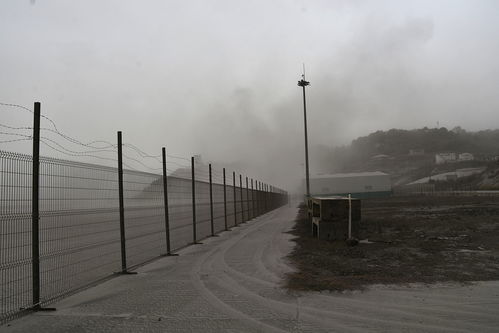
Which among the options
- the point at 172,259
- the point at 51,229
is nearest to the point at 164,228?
the point at 172,259

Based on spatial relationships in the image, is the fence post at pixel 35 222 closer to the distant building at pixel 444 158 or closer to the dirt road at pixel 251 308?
the dirt road at pixel 251 308

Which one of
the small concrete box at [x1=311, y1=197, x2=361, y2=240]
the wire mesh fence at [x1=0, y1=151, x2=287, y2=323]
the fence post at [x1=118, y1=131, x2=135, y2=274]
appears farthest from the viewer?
the small concrete box at [x1=311, y1=197, x2=361, y2=240]

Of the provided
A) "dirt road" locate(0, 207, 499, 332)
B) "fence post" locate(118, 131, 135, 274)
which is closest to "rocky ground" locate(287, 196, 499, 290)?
"dirt road" locate(0, 207, 499, 332)

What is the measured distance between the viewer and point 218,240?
650 inches

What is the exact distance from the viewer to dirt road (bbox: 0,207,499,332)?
223 inches

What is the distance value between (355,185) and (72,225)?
9796 cm

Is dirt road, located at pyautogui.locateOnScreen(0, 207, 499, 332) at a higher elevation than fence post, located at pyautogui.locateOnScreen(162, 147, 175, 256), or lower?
lower

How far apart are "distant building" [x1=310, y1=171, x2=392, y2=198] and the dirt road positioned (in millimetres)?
93113

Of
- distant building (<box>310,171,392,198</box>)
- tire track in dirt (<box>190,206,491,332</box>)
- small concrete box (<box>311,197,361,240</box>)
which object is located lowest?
tire track in dirt (<box>190,206,491,332</box>)

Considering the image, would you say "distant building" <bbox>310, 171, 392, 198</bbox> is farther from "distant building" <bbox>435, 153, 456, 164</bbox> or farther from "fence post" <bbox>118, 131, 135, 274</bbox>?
"distant building" <bbox>435, 153, 456, 164</bbox>

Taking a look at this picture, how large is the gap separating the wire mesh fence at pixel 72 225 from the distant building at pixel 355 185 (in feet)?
298

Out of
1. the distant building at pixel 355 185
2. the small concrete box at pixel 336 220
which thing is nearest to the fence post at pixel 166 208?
the small concrete box at pixel 336 220

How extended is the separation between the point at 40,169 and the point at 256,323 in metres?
3.73

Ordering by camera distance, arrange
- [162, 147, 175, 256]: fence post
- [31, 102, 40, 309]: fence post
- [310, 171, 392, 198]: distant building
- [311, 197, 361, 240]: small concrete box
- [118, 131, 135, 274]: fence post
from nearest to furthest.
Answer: [31, 102, 40, 309]: fence post < [118, 131, 135, 274]: fence post < [162, 147, 175, 256]: fence post < [311, 197, 361, 240]: small concrete box < [310, 171, 392, 198]: distant building
